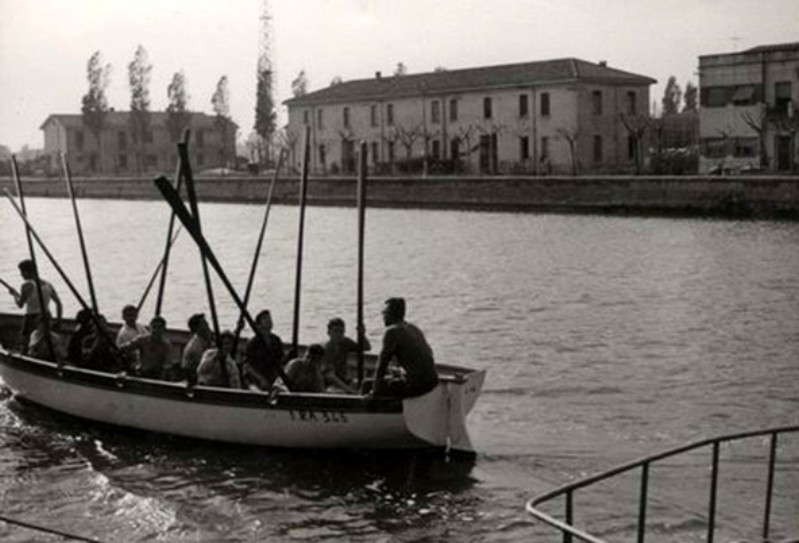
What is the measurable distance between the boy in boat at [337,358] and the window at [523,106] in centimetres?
6328

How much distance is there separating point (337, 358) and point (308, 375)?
856 millimetres

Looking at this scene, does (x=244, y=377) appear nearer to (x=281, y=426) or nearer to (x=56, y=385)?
(x=281, y=426)

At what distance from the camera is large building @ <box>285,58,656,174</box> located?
76438 mm

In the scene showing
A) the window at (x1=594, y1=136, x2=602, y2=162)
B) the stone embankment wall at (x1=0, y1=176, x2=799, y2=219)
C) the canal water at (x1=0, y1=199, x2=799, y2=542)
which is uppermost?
the window at (x1=594, y1=136, x2=602, y2=162)

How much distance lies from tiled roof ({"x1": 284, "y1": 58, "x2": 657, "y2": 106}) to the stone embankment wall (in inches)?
A: 450

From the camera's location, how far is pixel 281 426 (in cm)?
1566

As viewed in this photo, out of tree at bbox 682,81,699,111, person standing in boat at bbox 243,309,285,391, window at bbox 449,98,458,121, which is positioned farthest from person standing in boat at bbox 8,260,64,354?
tree at bbox 682,81,699,111

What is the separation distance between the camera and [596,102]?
77625mm

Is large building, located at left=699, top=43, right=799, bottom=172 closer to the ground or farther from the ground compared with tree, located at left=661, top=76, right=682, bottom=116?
closer to the ground

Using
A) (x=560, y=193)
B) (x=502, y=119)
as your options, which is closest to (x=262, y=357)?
(x=560, y=193)

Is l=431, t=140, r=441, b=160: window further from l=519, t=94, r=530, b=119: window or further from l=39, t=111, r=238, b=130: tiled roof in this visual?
l=39, t=111, r=238, b=130: tiled roof

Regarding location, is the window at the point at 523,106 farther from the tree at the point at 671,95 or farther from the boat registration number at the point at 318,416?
the tree at the point at 671,95

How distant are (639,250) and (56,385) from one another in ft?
100

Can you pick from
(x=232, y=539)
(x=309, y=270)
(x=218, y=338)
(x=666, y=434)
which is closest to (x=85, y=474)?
(x=218, y=338)
